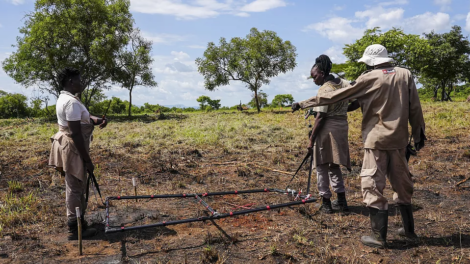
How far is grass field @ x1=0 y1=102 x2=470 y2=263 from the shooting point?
406 cm

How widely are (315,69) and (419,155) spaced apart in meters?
5.98

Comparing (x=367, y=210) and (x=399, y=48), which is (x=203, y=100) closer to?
(x=399, y=48)

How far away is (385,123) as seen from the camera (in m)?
3.92

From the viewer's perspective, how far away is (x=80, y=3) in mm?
26641

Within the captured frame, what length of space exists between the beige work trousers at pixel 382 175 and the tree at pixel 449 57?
125ft

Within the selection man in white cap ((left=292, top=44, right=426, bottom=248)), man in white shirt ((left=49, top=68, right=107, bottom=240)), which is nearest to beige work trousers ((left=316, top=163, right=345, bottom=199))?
man in white cap ((left=292, top=44, right=426, bottom=248))

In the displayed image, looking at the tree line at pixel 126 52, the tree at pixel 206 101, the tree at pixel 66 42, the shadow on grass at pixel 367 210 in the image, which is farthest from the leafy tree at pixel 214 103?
the shadow on grass at pixel 367 210

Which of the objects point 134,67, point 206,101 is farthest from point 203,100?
point 134,67

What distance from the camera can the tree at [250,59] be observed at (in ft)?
104

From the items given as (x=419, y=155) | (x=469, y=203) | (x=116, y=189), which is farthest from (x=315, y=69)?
(x=419, y=155)

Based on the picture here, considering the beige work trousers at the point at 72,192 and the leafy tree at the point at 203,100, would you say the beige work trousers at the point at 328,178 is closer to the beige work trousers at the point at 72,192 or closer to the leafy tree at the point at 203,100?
the beige work trousers at the point at 72,192

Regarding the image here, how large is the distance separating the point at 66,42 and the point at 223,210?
24.7 m

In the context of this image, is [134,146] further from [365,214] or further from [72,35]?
[72,35]

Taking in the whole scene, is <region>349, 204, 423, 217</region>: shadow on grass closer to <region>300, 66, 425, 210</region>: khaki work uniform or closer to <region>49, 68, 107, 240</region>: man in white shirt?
<region>300, 66, 425, 210</region>: khaki work uniform
